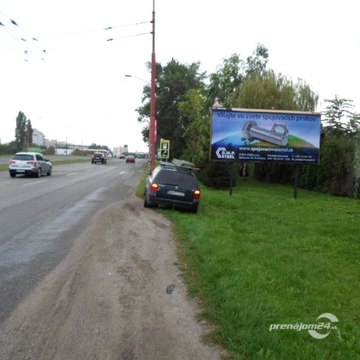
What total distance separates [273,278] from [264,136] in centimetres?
1430

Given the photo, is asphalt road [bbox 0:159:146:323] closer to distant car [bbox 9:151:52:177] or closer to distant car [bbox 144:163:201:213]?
distant car [bbox 144:163:201:213]

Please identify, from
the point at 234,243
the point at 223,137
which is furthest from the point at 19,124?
the point at 234,243

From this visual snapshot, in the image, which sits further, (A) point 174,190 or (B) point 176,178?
(B) point 176,178

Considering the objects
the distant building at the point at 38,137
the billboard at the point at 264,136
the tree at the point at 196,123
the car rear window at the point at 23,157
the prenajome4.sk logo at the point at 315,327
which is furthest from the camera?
the distant building at the point at 38,137

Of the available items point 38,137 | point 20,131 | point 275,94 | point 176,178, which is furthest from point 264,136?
point 38,137

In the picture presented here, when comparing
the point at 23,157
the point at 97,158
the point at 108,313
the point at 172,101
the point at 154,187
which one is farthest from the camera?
the point at 97,158

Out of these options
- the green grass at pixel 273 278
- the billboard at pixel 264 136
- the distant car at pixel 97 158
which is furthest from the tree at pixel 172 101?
the green grass at pixel 273 278

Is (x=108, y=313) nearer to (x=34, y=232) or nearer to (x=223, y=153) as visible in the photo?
(x=34, y=232)

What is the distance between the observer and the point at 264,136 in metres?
20.6

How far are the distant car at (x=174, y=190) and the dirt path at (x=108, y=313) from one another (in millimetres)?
5941

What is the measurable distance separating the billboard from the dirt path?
1215cm

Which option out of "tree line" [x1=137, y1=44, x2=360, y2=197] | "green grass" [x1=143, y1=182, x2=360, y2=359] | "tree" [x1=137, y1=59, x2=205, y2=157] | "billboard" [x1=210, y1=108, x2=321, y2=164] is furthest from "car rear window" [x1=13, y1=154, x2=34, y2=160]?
"tree" [x1=137, y1=59, x2=205, y2=157]

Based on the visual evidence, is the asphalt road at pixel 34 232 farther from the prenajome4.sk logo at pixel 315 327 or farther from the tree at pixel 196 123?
the tree at pixel 196 123

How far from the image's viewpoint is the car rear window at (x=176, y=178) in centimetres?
1497
